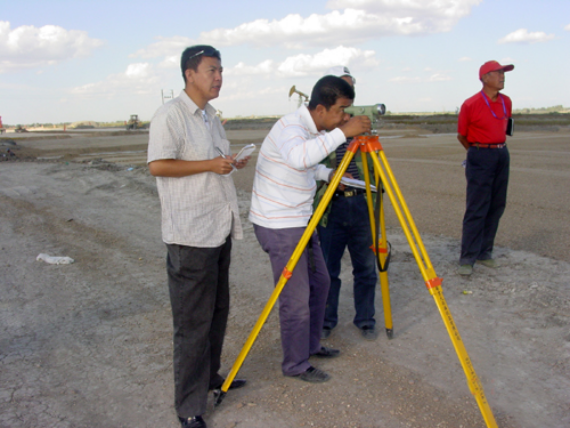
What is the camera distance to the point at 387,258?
3727mm

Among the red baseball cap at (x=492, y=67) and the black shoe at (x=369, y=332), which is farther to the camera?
the red baseball cap at (x=492, y=67)

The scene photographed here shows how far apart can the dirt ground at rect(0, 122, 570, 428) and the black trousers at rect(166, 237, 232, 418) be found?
230mm

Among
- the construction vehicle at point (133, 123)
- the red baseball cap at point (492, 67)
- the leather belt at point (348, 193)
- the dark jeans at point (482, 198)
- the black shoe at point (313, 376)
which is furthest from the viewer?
the construction vehicle at point (133, 123)

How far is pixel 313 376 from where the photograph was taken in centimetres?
333

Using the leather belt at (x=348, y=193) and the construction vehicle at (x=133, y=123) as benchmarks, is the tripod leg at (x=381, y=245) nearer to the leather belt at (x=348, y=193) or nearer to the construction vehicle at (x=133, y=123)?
the leather belt at (x=348, y=193)

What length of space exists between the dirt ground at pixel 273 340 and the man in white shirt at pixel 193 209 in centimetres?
38

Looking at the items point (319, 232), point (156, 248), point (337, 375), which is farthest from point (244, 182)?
point (337, 375)

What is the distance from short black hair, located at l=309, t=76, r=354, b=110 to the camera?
306cm

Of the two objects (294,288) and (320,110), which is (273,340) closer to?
(294,288)

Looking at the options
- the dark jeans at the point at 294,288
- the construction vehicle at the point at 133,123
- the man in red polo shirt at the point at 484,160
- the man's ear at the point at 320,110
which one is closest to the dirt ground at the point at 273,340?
the dark jeans at the point at 294,288

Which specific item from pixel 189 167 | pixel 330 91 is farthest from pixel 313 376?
pixel 330 91

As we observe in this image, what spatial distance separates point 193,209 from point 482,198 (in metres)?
3.73

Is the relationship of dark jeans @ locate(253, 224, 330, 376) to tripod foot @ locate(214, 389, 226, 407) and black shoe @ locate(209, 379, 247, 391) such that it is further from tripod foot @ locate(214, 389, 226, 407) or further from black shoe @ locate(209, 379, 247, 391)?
tripod foot @ locate(214, 389, 226, 407)

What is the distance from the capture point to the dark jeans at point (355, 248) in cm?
400
